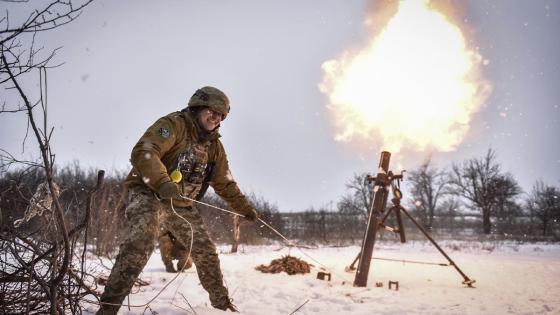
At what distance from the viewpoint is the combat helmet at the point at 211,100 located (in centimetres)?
372

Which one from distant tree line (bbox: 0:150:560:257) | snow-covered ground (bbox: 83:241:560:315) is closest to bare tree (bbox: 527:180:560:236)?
distant tree line (bbox: 0:150:560:257)

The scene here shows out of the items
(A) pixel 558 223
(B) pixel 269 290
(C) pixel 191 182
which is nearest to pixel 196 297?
(B) pixel 269 290

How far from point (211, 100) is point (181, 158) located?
28.8 inches

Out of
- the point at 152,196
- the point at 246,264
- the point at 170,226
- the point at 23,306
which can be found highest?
the point at 152,196

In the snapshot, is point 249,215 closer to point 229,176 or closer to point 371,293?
point 229,176

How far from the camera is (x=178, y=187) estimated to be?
9.95ft

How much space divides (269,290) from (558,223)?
3196 centimetres

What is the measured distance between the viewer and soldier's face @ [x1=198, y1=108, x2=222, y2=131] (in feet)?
12.3

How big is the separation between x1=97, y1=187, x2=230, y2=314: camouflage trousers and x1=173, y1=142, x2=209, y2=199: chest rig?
0.82 ft

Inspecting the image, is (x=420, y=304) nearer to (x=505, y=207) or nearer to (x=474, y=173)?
(x=505, y=207)

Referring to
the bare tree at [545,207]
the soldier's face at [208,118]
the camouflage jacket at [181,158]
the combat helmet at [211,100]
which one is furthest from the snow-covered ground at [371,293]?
the bare tree at [545,207]

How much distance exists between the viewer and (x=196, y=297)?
439cm

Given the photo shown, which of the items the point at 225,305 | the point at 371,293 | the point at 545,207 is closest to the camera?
the point at 225,305

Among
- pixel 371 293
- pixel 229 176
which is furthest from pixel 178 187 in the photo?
pixel 371 293
